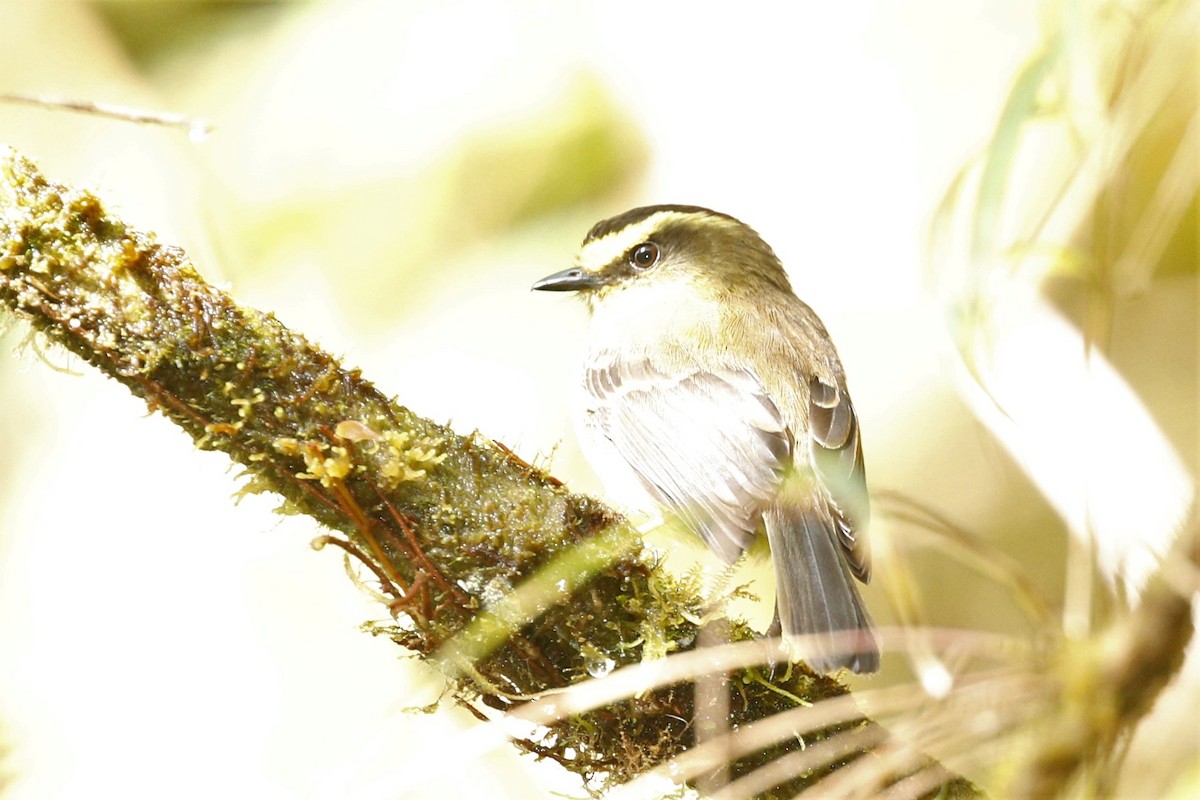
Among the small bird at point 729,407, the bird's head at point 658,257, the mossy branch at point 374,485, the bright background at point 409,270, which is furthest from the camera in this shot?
the bright background at point 409,270

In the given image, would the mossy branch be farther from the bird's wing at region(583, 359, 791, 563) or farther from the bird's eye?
the bird's eye

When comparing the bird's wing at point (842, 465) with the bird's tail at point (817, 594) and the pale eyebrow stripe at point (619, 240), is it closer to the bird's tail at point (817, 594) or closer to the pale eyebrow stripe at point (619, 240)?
the bird's tail at point (817, 594)

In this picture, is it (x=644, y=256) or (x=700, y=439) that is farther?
(x=644, y=256)

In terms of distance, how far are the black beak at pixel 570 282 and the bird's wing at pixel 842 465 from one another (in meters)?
0.92

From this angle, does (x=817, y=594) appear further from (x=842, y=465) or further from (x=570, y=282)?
(x=570, y=282)

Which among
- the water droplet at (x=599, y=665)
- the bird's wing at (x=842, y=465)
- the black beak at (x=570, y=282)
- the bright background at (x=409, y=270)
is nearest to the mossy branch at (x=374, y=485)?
the water droplet at (x=599, y=665)

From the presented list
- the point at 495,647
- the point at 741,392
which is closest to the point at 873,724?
the point at 495,647

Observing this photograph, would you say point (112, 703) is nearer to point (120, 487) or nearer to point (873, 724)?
point (120, 487)

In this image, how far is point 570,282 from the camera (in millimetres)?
3674

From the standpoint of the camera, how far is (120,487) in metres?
4.96

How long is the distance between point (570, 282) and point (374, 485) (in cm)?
179

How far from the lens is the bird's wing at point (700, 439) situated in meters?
2.71

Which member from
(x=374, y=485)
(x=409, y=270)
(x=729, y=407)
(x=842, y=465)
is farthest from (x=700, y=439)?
(x=409, y=270)

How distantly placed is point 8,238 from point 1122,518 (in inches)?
122
